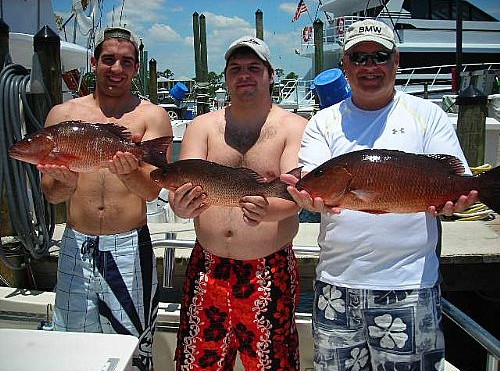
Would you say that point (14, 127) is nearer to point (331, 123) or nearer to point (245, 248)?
point (245, 248)

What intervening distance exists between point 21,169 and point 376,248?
2.74m

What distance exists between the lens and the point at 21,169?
377 centimetres

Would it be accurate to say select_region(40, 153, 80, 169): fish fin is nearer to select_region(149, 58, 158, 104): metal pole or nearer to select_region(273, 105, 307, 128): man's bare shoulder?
select_region(273, 105, 307, 128): man's bare shoulder

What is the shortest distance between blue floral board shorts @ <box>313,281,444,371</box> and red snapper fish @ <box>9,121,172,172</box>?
3.88 feet

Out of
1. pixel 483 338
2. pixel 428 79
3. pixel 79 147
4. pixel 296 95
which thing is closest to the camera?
pixel 483 338

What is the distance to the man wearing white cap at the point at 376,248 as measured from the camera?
2227 mm

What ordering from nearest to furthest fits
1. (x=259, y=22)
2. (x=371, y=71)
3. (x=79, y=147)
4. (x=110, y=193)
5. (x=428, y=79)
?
(x=371, y=71) < (x=79, y=147) < (x=110, y=193) < (x=428, y=79) < (x=259, y=22)

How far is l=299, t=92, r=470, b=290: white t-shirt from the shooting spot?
2230 mm

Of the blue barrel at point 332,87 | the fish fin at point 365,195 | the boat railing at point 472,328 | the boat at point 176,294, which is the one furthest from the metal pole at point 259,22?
the fish fin at point 365,195

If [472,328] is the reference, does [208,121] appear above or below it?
above

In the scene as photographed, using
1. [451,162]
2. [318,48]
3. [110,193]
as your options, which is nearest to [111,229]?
[110,193]

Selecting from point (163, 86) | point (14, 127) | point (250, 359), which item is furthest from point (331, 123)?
point (163, 86)

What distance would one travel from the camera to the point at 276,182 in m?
2.35

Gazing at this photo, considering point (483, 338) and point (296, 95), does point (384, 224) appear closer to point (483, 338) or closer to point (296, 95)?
point (483, 338)
